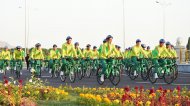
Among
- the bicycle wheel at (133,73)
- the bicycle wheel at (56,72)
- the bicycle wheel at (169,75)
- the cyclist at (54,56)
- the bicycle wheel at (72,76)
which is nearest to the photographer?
the bicycle wheel at (169,75)

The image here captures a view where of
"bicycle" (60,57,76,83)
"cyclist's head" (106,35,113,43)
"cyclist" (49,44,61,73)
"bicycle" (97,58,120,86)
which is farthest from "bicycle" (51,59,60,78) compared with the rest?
"cyclist's head" (106,35,113,43)

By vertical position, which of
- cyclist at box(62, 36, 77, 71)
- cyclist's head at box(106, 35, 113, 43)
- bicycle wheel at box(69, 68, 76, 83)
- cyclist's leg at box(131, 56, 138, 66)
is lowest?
bicycle wheel at box(69, 68, 76, 83)

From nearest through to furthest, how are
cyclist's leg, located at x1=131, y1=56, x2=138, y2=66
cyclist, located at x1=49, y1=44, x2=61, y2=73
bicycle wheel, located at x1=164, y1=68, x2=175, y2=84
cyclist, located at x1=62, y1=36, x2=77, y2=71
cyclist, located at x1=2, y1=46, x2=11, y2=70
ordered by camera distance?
1. bicycle wheel, located at x1=164, y1=68, x2=175, y2=84
2. cyclist, located at x1=62, y1=36, x2=77, y2=71
3. cyclist's leg, located at x1=131, y1=56, x2=138, y2=66
4. cyclist, located at x1=49, y1=44, x2=61, y2=73
5. cyclist, located at x1=2, y1=46, x2=11, y2=70

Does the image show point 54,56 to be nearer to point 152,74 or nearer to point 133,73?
point 133,73

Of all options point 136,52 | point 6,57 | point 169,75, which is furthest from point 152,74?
point 6,57

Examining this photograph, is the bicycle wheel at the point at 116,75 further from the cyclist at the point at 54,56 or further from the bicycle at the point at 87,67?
the cyclist at the point at 54,56

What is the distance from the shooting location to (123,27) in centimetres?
6456

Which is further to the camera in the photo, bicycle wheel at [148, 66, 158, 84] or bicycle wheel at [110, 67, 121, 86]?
bicycle wheel at [148, 66, 158, 84]

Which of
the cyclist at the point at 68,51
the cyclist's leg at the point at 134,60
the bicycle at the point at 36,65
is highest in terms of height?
the cyclist at the point at 68,51

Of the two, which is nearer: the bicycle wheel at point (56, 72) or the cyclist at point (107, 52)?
Answer: the cyclist at point (107, 52)

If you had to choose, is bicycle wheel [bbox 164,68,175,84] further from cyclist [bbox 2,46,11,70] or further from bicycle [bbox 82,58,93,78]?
cyclist [bbox 2,46,11,70]

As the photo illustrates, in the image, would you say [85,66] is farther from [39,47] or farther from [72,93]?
[72,93]

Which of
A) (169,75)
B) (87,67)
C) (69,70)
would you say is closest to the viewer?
(169,75)

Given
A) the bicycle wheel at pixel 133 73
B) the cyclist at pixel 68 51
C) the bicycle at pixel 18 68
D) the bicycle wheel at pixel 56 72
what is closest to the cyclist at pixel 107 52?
the cyclist at pixel 68 51
